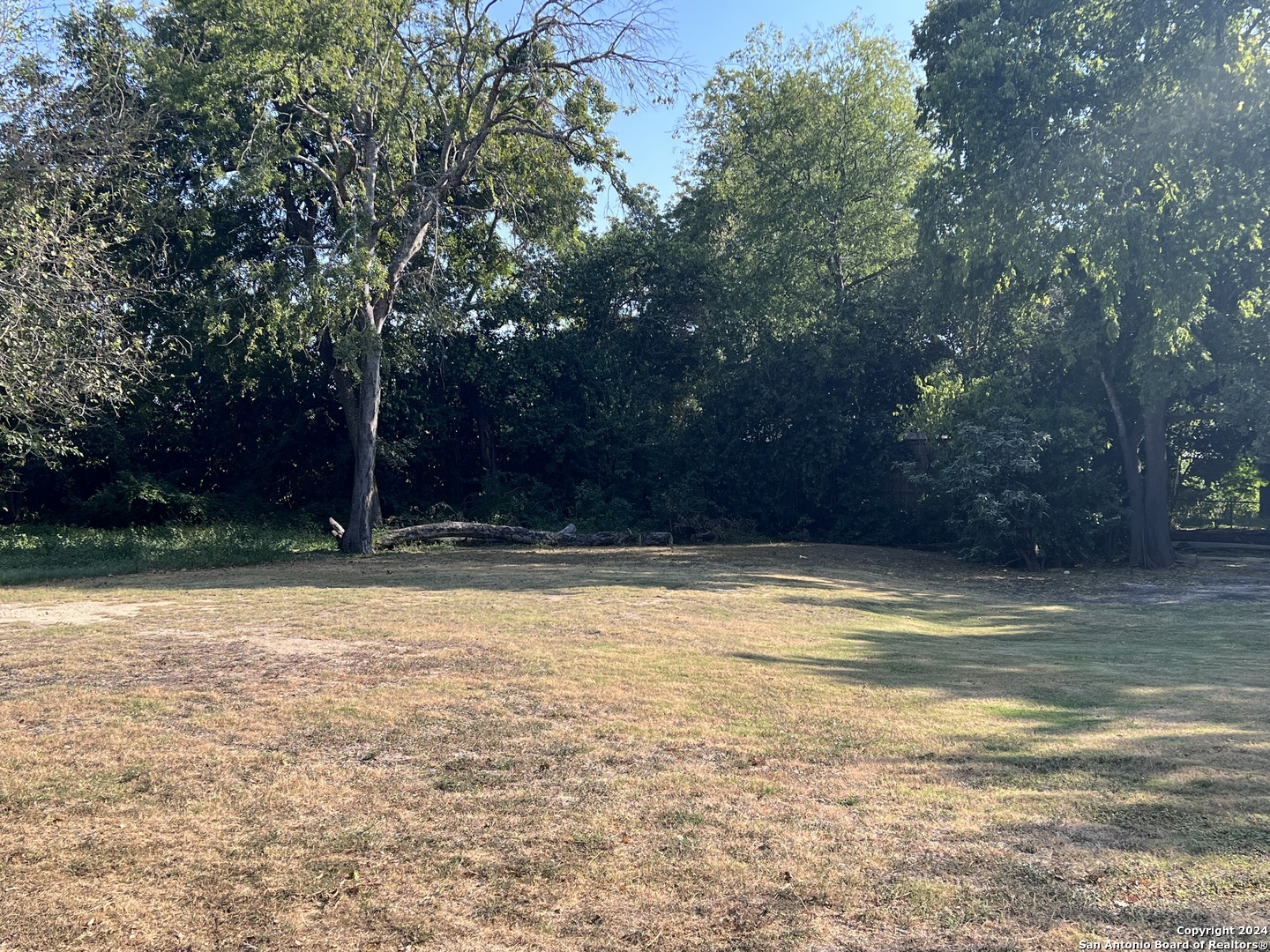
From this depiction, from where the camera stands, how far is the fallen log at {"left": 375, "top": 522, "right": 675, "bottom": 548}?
18.8 meters

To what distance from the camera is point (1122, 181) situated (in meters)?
15.8

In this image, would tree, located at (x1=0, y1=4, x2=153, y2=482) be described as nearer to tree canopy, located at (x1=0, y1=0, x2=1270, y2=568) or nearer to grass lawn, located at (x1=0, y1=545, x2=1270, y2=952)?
tree canopy, located at (x1=0, y1=0, x2=1270, y2=568)

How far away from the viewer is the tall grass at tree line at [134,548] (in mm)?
14383

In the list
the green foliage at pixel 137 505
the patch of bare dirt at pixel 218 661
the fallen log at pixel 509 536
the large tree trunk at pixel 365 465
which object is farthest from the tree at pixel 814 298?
the patch of bare dirt at pixel 218 661

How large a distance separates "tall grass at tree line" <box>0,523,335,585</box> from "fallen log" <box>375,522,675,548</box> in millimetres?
1461

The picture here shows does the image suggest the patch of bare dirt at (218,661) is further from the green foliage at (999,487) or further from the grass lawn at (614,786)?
the green foliage at (999,487)

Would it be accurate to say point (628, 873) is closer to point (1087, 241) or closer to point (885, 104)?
point (1087, 241)

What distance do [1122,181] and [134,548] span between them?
18144mm

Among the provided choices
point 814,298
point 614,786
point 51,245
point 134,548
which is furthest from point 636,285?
point 614,786

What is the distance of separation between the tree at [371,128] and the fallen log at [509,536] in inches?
34.6

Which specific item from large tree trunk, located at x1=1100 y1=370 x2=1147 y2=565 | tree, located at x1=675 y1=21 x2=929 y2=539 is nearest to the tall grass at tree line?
tree, located at x1=675 y1=21 x2=929 y2=539

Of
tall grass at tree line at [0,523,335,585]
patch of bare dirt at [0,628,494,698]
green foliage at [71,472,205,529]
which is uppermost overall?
green foliage at [71,472,205,529]

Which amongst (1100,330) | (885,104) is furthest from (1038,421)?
(885,104)

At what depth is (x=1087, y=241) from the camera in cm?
1600
